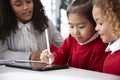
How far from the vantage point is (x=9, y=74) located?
0.65m

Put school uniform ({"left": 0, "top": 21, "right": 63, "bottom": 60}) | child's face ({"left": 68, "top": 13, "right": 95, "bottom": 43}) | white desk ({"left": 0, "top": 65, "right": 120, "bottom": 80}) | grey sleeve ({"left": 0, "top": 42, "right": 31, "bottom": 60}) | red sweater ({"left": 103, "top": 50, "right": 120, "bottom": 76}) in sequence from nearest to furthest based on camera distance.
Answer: white desk ({"left": 0, "top": 65, "right": 120, "bottom": 80}) < red sweater ({"left": 103, "top": 50, "right": 120, "bottom": 76}) < child's face ({"left": 68, "top": 13, "right": 95, "bottom": 43}) < grey sleeve ({"left": 0, "top": 42, "right": 31, "bottom": 60}) < school uniform ({"left": 0, "top": 21, "right": 63, "bottom": 60})

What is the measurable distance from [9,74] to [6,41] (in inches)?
21.2

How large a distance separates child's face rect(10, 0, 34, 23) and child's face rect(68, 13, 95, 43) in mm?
308

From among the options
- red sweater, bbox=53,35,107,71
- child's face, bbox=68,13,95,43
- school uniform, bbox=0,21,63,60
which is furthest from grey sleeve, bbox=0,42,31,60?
child's face, bbox=68,13,95,43

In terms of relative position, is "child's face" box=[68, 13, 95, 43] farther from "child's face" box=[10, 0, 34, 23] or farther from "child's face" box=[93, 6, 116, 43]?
"child's face" box=[10, 0, 34, 23]

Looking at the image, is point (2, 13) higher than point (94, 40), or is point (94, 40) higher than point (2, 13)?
point (2, 13)

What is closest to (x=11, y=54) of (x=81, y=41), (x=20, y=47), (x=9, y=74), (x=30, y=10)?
(x=20, y=47)

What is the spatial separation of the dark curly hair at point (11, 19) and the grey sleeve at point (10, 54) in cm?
4

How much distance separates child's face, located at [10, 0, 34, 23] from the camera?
116 centimetres

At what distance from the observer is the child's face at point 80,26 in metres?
0.89

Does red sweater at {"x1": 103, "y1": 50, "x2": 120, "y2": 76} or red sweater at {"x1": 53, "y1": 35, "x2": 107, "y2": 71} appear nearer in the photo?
red sweater at {"x1": 103, "y1": 50, "x2": 120, "y2": 76}

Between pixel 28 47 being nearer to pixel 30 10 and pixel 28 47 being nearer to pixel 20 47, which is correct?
pixel 20 47

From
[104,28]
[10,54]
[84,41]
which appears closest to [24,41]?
[10,54]

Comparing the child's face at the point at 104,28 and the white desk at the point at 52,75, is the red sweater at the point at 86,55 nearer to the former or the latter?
the child's face at the point at 104,28
